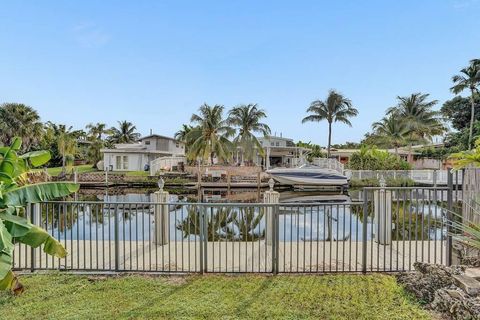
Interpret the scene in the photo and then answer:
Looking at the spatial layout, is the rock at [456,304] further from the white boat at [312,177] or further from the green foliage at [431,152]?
the green foliage at [431,152]

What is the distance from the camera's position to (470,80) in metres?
27.6

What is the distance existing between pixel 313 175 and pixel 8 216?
72.9 ft

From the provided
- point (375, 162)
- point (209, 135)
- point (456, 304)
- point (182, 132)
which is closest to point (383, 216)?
point (456, 304)

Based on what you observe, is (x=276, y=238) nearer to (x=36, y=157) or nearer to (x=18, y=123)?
(x=36, y=157)

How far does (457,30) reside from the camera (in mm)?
11188

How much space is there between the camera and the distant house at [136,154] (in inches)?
1389

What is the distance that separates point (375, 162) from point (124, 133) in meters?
40.5

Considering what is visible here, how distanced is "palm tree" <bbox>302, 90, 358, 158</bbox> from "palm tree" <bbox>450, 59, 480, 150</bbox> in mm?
10004

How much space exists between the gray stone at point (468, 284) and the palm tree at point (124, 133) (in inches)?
2028

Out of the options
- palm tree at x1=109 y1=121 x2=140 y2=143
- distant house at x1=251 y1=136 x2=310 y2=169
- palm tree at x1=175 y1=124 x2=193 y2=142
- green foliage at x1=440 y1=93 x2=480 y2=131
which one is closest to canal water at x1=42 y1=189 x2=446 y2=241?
green foliage at x1=440 y1=93 x2=480 y2=131

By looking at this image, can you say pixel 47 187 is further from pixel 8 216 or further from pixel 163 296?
pixel 163 296

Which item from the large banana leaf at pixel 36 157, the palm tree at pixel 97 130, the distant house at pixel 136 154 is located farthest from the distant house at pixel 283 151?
the large banana leaf at pixel 36 157

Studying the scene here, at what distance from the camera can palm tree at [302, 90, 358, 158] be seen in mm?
35344

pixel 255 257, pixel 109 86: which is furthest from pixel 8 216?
pixel 109 86
